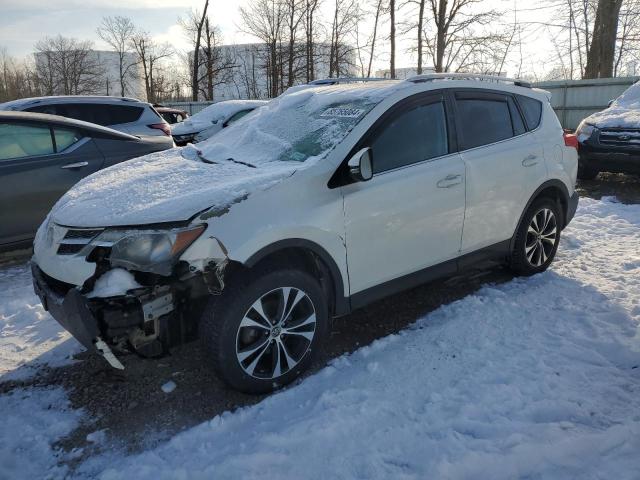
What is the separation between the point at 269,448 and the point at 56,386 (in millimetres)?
1501

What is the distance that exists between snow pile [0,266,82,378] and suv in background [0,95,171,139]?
4500mm

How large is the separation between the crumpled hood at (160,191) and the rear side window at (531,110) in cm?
235

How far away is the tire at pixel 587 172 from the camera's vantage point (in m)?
8.64

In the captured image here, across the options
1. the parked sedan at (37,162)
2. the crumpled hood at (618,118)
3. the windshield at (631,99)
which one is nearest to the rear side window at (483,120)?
the parked sedan at (37,162)

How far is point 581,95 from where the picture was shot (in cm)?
1723

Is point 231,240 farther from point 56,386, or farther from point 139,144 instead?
point 139,144

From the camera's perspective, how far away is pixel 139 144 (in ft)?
18.7

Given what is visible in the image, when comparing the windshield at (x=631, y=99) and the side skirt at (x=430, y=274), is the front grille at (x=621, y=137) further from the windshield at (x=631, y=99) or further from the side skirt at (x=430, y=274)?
the side skirt at (x=430, y=274)

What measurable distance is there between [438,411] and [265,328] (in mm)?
1018

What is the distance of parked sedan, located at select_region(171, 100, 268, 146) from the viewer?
42.1ft

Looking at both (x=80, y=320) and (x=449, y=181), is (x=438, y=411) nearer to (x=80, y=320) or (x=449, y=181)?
(x=449, y=181)

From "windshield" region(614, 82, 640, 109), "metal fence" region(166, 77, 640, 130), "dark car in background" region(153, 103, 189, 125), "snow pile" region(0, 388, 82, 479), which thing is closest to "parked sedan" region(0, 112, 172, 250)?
"snow pile" region(0, 388, 82, 479)

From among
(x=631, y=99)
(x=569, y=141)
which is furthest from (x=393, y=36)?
(x=569, y=141)

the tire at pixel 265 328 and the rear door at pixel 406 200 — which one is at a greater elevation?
the rear door at pixel 406 200
